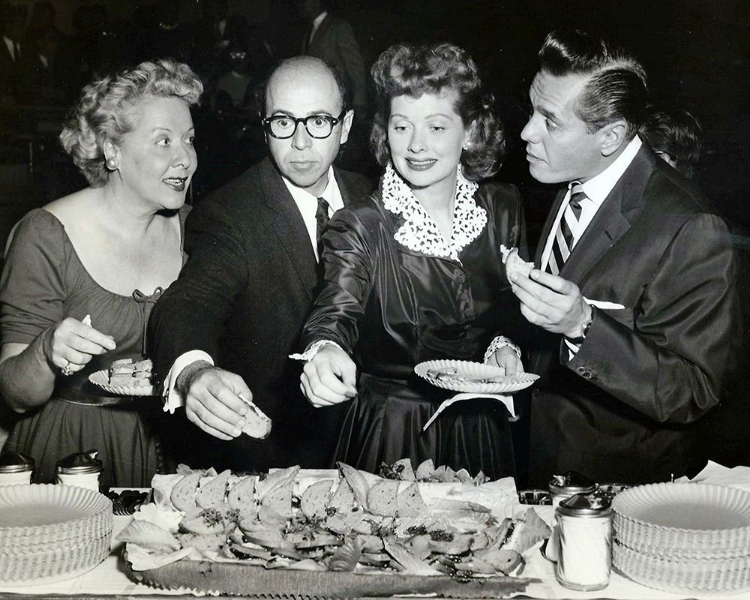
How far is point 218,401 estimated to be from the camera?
2992mm

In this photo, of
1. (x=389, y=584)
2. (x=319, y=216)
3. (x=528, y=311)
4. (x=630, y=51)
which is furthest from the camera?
(x=319, y=216)

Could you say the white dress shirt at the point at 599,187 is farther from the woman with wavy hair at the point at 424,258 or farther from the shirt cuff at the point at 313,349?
the shirt cuff at the point at 313,349

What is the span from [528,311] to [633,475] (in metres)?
0.90

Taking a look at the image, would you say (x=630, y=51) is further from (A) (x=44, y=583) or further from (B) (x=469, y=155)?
(A) (x=44, y=583)

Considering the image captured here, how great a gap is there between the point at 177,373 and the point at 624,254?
5.30ft

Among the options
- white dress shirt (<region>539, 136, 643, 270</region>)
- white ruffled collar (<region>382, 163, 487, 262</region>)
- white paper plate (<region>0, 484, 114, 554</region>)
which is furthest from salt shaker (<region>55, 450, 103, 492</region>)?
white dress shirt (<region>539, 136, 643, 270</region>)

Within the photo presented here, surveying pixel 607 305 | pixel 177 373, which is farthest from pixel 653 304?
pixel 177 373

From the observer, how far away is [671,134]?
308cm

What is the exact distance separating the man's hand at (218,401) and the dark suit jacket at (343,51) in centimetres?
106

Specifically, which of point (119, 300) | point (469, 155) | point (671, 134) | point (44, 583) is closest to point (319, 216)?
point (469, 155)

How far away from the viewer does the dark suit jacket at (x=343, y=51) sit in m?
3.14

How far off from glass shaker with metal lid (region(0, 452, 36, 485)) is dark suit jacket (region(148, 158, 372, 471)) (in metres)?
0.59

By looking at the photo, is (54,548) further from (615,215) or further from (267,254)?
(615,215)

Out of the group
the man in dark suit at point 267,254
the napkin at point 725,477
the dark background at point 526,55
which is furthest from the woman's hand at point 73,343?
the napkin at point 725,477
